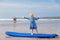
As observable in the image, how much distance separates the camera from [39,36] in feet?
42.0

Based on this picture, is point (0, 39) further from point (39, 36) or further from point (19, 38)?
point (39, 36)

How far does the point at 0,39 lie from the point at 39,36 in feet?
7.86

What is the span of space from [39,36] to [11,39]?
176 cm

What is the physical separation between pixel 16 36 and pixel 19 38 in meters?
0.66

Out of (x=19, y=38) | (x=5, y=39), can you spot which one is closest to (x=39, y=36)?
(x=19, y=38)

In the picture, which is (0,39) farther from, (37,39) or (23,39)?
(37,39)

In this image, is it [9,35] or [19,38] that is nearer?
[19,38]

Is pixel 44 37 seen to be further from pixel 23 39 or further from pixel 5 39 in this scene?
pixel 5 39

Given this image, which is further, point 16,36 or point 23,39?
point 16,36

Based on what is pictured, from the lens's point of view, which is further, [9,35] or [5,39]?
[9,35]

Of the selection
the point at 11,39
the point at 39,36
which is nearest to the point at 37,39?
the point at 39,36

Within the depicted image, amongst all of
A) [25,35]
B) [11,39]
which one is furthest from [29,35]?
[11,39]

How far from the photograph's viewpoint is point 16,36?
13.4m

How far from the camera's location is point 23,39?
12414mm
